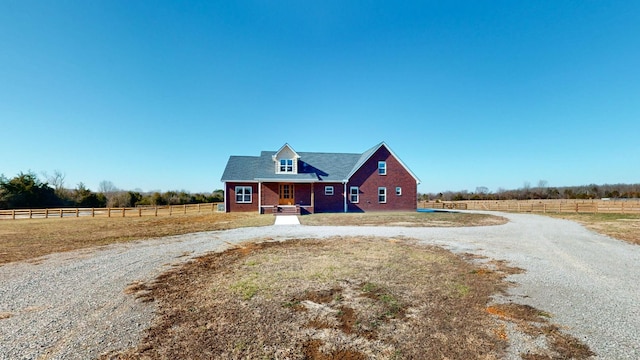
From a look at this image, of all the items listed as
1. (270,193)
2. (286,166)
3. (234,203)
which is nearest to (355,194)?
(286,166)

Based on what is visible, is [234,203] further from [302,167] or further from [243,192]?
[302,167]

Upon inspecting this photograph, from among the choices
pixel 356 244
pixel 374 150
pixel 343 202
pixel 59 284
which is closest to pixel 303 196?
pixel 343 202

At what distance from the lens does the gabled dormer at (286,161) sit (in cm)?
2681

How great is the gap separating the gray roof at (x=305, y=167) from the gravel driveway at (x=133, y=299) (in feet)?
51.2

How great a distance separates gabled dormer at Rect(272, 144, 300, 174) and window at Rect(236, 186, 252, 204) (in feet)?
10.8

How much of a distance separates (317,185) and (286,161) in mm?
3720

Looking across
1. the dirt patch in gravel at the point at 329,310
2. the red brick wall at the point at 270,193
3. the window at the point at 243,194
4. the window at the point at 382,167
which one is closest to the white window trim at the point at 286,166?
the red brick wall at the point at 270,193

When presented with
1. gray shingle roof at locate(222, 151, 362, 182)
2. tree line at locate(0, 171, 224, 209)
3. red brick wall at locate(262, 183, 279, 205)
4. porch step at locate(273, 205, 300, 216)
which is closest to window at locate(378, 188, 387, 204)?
gray shingle roof at locate(222, 151, 362, 182)

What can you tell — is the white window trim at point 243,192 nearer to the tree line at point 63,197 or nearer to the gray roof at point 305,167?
the gray roof at point 305,167

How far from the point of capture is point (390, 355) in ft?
11.1

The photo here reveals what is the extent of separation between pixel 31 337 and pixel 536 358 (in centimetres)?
644

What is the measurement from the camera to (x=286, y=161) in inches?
1068

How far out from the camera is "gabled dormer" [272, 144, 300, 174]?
26812 mm

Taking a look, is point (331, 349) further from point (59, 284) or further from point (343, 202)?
point (343, 202)
